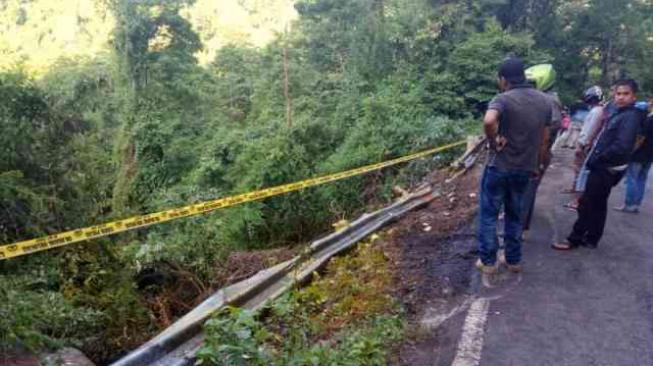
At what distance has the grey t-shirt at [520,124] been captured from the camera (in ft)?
14.0

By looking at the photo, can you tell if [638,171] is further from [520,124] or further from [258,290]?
[258,290]

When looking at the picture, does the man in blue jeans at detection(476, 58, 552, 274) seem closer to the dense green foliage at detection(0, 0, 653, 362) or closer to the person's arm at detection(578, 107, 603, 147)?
the person's arm at detection(578, 107, 603, 147)

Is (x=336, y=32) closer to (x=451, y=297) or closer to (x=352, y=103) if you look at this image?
(x=352, y=103)

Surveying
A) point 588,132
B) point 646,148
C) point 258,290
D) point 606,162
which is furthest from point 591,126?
point 258,290

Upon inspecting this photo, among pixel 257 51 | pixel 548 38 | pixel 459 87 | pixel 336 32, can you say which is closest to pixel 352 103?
pixel 459 87

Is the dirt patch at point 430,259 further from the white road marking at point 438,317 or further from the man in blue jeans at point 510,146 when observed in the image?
the man in blue jeans at point 510,146

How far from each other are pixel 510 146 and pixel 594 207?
1.46 meters

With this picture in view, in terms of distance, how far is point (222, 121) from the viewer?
21.7 m

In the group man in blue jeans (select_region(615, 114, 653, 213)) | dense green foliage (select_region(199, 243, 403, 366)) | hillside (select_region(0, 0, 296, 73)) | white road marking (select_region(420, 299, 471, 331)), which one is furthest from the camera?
hillside (select_region(0, 0, 296, 73))

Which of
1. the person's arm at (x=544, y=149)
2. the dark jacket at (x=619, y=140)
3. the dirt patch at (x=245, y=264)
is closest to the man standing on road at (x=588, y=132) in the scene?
the dark jacket at (x=619, y=140)

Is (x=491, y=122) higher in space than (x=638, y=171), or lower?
higher

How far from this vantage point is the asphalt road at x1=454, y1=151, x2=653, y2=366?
346 cm

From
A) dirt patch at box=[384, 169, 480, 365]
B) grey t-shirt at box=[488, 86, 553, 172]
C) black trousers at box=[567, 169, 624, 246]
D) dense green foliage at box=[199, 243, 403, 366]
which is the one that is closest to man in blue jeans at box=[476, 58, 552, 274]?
grey t-shirt at box=[488, 86, 553, 172]

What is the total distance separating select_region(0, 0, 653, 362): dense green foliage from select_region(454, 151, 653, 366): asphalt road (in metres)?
2.88
